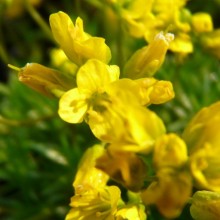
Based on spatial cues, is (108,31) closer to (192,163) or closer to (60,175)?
(60,175)

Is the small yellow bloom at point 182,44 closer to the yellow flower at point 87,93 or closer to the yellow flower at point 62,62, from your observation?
the yellow flower at point 62,62

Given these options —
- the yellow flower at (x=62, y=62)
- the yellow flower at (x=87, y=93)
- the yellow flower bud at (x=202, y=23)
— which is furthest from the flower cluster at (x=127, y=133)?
the yellow flower bud at (x=202, y=23)

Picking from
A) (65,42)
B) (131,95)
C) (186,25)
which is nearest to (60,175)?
(186,25)

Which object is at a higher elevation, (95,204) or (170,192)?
(170,192)

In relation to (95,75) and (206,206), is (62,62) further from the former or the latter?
(206,206)

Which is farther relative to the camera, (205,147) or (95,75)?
(95,75)

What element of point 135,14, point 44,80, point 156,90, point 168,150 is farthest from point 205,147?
point 135,14

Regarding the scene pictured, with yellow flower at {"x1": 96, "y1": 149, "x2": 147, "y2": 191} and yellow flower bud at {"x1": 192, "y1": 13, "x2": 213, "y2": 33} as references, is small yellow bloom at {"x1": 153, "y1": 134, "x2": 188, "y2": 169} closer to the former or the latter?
yellow flower at {"x1": 96, "y1": 149, "x2": 147, "y2": 191}

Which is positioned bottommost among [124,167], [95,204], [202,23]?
[95,204]
